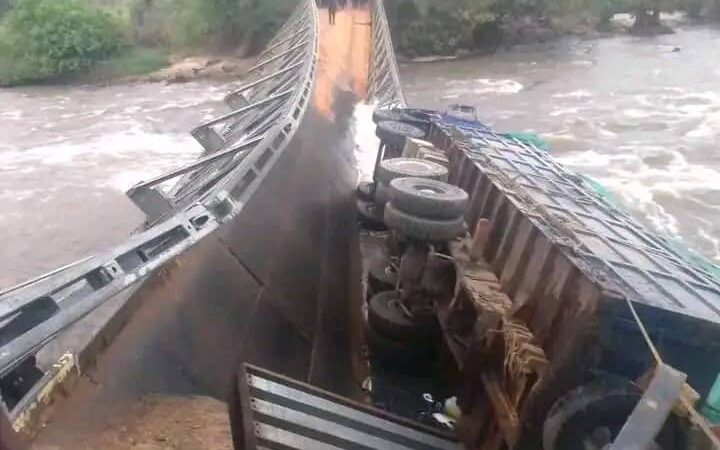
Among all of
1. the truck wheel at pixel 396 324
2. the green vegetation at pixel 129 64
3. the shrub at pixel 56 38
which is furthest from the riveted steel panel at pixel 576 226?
the shrub at pixel 56 38

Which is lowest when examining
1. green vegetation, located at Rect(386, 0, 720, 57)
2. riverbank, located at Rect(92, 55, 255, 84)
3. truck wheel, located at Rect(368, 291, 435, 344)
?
riverbank, located at Rect(92, 55, 255, 84)

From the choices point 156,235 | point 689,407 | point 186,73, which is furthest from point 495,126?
point 156,235

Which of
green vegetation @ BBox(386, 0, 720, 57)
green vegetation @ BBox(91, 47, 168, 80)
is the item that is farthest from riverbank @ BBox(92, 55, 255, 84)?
green vegetation @ BBox(386, 0, 720, 57)

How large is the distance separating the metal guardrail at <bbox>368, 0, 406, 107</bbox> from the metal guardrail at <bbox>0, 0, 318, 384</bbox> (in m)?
4.41

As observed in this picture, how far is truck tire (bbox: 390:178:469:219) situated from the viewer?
6176 millimetres

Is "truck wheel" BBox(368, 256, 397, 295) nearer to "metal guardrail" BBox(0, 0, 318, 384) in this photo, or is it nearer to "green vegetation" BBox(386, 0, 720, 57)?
"metal guardrail" BBox(0, 0, 318, 384)

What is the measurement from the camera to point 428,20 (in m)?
33.3

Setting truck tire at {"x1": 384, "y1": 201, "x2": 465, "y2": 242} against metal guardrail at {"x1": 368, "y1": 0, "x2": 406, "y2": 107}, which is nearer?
truck tire at {"x1": 384, "y1": 201, "x2": 465, "y2": 242}

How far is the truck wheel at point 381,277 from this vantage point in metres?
7.80

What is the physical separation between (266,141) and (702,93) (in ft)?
73.9

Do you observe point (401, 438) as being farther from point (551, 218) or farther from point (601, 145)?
point (601, 145)

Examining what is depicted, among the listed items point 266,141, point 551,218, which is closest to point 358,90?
point 266,141

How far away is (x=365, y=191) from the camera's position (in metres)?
10.5

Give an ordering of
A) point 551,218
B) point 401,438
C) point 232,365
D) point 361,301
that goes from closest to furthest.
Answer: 1. point 401,438
2. point 232,365
3. point 551,218
4. point 361,301
